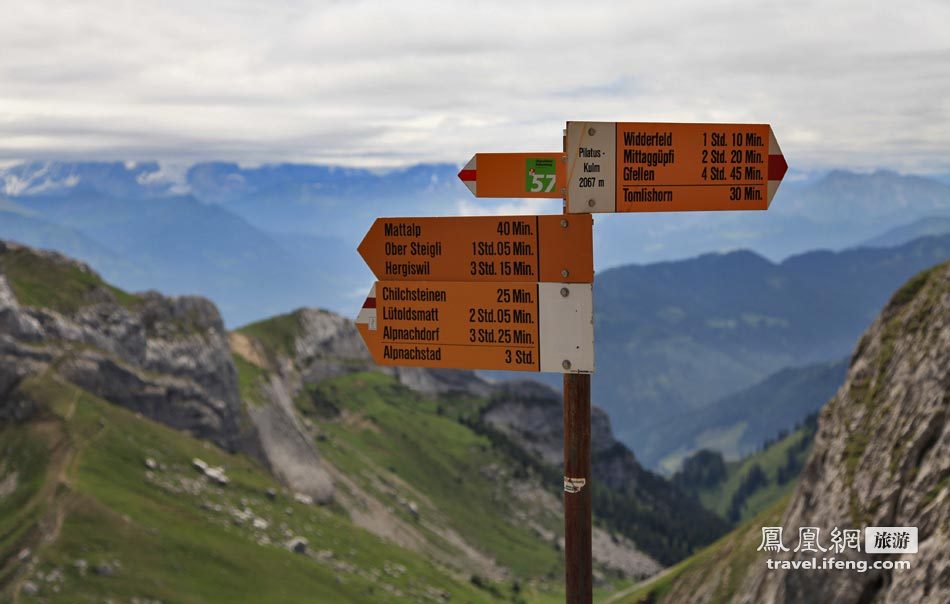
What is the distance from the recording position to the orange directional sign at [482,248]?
13594 millimetres

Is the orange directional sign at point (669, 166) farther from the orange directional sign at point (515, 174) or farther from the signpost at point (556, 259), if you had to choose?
the orange directional sign at point (515, 174)

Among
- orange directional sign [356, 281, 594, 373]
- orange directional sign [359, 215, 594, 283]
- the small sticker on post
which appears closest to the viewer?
orange directional sign [359, 215, 594, 283]

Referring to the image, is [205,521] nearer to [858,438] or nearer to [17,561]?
[17,561]

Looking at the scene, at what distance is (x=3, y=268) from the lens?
527 ft

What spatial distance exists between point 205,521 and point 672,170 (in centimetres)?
12806

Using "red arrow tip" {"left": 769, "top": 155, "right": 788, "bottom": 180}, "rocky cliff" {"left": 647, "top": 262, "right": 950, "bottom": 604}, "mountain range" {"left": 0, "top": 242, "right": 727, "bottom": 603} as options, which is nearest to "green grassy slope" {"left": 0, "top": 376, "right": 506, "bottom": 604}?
"mountain range" {"left": 0, "top": 242, "right": 727, "bottom": 603}

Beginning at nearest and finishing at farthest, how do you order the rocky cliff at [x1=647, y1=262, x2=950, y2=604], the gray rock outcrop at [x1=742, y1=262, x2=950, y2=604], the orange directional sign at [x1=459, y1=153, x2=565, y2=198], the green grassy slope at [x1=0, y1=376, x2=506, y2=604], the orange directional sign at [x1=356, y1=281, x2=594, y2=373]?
1. the orange directional sign at [x1=356, y1=281, x2=594, y2=373]
2. the orange directional sign at [x1=459, y1=153, x2=565, y2=198]
3. the gray rock outcrop at [x1=742, y1=262, x2=950, y2=604]
4. the rocky cliff at [x1=647, y1=262, x2=950, y2=604]
5. the green grassy slope at [x1=0, y1=376, x2=506, y2=604]

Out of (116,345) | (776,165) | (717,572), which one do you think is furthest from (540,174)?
(116,345)

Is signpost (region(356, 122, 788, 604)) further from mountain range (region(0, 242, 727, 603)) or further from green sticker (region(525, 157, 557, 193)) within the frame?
mountain range (region(0, 242, 727, 603))

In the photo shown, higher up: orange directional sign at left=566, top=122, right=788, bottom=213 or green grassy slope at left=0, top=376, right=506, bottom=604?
orange directional sign at left=566, top=122, right=788, bottom=213

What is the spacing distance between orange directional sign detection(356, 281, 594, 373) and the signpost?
2 centimetres

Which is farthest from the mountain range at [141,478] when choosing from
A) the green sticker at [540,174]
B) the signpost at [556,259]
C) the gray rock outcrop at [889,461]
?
the green sticker at [540,174]

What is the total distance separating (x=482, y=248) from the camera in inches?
561

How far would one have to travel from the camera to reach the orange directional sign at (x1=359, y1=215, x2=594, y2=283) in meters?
13.6
